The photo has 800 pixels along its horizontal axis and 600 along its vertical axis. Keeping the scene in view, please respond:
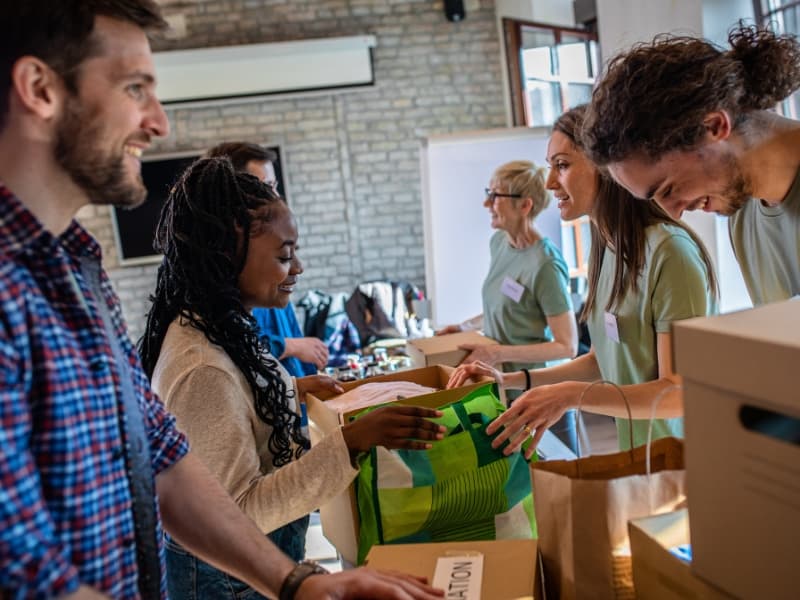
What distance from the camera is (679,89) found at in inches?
45.3

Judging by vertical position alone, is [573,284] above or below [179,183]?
below

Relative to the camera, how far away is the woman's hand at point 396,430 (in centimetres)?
120

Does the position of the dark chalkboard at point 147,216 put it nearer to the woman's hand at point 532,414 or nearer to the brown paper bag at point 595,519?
the woman's hand at point 532,414

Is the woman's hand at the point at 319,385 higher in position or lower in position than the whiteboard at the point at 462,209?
lower

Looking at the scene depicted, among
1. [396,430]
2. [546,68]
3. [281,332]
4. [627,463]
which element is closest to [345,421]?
[396,430]

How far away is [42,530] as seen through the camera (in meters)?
0.65

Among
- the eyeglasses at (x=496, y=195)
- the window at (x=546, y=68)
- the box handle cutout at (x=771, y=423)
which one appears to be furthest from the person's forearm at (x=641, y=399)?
the window at (x=546, y=68)

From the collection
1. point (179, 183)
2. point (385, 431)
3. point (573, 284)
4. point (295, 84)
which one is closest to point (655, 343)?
point (385, 431)

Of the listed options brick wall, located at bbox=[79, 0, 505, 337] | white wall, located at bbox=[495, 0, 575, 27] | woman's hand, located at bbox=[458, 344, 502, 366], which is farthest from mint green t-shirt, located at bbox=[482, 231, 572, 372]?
brick wall, located at bbox=[79, 0, 505, 337]

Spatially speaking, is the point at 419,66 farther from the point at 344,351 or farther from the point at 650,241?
the point at 650,241

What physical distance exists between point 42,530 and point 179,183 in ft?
3.16

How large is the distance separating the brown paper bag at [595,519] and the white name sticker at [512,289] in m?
1.73

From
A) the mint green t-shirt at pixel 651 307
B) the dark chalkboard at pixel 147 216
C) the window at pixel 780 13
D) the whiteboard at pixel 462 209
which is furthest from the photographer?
the dark chalkboard at pixel 147 216

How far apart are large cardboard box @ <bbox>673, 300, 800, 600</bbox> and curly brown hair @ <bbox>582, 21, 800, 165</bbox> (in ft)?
1.58
